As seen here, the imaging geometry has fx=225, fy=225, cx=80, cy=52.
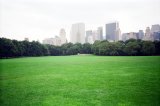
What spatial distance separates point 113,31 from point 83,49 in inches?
1405

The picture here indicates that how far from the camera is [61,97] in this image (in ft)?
34.7

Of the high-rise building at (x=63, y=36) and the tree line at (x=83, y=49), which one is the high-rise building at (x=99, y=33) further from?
the tree line at (x=83, y=49)

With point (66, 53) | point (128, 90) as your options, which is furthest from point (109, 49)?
point (128, 90)

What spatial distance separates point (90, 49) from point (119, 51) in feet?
74.2

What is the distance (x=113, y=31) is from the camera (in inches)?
5251

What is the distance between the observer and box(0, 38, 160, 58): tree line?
65.4 metres

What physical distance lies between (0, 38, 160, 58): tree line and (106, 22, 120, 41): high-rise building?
94.7 feet

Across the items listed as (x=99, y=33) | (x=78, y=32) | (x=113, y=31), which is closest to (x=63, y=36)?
(x=99, y=33)

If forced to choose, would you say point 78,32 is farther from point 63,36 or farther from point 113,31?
point 63,36

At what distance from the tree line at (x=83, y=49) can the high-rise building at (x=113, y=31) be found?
2888 centimetres

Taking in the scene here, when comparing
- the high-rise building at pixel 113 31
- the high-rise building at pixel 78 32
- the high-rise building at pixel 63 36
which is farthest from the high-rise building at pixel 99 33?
the high-rise building at pixel 63 36

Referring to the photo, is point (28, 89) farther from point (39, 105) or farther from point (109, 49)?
point (109, 49)

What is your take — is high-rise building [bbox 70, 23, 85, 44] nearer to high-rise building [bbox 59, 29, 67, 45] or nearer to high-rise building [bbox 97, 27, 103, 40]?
high-rise building [bbox 97, 27, 103, 40]

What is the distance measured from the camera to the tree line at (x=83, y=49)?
65.4 metres
